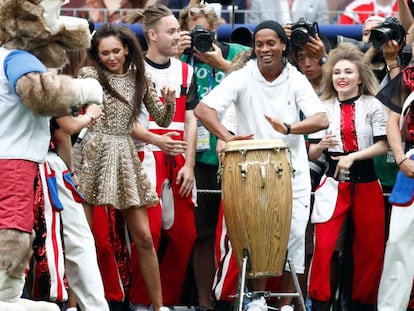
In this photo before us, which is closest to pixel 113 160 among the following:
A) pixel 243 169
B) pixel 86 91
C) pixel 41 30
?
pixel 243 169

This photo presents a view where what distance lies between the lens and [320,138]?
8.97 meters

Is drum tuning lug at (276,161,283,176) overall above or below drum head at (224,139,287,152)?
below

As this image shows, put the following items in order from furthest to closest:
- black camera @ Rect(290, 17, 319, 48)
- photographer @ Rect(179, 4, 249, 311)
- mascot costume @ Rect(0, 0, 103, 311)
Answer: photographer @ Rect(179, 4, 249, 311) < black camera @ Rect(290, 17, 319, 48) < mascot costume @ Rect(0, 0, 103, 311)

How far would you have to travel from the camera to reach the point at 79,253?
7.92 m

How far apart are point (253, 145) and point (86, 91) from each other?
137cm

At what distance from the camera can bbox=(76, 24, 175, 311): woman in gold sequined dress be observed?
8.38m

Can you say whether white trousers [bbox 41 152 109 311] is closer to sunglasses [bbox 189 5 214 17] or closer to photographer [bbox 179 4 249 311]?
photographer [bbox 179 4 249 311]

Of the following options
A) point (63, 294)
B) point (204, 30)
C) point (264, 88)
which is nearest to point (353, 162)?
point (264, 88)

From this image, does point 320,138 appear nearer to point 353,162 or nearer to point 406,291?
point 353,162

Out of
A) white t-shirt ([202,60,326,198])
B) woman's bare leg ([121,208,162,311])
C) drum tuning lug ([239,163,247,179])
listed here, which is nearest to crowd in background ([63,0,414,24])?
white t-shirt ([202,60,326,198])

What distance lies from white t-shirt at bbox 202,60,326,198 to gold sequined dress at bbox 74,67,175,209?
0.55 meters

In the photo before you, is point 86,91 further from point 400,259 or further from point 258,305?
point 400,259

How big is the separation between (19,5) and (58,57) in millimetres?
409

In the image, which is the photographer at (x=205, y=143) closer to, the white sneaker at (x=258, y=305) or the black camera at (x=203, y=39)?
the black camera at (x=203, y=39)
